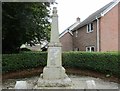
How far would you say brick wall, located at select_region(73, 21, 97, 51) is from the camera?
2536cm

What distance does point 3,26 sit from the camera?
1584 cm

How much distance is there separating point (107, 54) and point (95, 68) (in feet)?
4.47

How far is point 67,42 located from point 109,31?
33.0ft

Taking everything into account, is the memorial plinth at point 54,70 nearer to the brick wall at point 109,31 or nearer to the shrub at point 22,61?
the shrub at point 22,61

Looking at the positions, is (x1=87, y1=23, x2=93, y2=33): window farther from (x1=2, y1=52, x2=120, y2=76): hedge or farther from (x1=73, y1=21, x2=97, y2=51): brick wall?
(x1=2, y1=52, x2=120, y2=76): hedge

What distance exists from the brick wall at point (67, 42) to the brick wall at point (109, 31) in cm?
975

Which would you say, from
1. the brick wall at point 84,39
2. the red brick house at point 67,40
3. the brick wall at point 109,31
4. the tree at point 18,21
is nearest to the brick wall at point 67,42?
the red brick house at point 67,40

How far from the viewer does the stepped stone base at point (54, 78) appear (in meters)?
11.6

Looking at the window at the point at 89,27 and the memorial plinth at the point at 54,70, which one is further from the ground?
the window at the point at 89,27

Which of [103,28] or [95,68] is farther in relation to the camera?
[103,28]

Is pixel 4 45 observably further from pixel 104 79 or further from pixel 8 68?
pixel 104 79

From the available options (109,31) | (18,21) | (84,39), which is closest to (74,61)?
(18,21)

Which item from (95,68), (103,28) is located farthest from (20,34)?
(103,28)

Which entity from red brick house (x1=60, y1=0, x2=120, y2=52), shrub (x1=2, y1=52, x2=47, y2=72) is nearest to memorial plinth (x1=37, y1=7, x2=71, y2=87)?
shrub (x1=2, y1=52, x2=47, y2=72)
